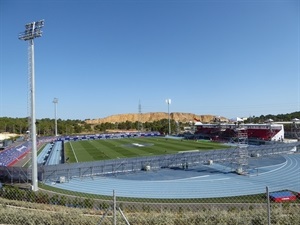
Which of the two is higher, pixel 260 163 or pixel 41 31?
pixel 41 31

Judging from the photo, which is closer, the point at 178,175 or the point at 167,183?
the point at 167,183

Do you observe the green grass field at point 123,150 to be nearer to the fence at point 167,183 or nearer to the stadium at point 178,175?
the stadium at point 178,175

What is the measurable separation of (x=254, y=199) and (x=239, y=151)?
10.8 metres

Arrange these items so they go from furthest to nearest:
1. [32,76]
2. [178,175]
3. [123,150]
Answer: [123,150], [178,175], [32,76]

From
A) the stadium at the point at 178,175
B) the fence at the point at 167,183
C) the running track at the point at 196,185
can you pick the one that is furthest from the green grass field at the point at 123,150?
the running track at the point at 196,185

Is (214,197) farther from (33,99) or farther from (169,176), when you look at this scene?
(33,99)

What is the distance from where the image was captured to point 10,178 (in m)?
27.2

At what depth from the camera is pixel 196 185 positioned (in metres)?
26.0

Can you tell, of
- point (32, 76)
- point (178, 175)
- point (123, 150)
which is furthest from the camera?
point (123, 150)

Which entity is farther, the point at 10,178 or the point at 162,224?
the point at 10,178

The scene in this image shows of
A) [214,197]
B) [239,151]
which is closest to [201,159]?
[239,151]

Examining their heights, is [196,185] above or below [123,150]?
below

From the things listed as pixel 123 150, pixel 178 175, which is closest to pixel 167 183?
pixel 178 175

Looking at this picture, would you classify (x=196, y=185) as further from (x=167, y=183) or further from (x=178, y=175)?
(x=178, y=175)
